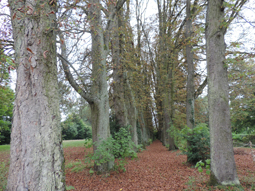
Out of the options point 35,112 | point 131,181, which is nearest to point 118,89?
point 131,181

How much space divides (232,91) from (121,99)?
22.6 ft

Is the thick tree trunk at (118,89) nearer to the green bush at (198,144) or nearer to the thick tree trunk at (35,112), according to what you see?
the green bush at (198,144)

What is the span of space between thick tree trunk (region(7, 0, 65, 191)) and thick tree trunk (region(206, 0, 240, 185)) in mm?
3515

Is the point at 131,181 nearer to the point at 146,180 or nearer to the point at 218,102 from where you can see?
the point at 146,180

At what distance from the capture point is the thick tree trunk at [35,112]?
86.4 inches

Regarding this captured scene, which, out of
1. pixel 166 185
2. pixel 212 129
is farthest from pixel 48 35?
pixel 166 185

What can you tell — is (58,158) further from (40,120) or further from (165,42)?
(165,42)

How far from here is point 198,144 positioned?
641 cm

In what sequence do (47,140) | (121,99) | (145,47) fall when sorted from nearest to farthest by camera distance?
(47,140) < (121,99) < (145,47)

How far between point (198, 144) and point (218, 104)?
294 cm

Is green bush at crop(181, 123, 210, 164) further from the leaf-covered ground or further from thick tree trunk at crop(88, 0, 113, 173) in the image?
thick tree trunk at crop(88, 0, 113, 173)

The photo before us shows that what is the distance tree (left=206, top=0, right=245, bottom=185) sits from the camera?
384cm

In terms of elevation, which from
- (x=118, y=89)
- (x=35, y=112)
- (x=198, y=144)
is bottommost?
(x=198, y=144)

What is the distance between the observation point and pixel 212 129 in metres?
4.10
